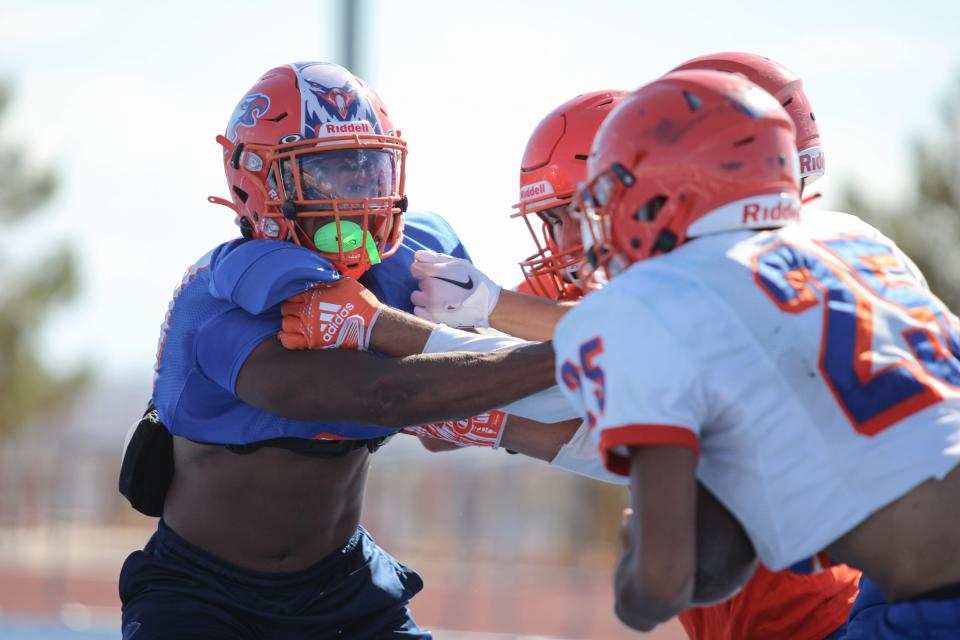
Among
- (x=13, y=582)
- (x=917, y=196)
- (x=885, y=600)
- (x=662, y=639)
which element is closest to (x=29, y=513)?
(x=13, y=582)

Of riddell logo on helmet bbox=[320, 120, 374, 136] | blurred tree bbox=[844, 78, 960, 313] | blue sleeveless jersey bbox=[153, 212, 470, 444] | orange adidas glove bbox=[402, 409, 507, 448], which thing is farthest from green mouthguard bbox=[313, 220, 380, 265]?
blurred tree bbox=[844, 78, 960, 313]

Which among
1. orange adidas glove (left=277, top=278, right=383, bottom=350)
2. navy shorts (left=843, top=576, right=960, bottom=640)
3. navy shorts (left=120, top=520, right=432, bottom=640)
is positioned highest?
orange adidas glove (left=277, top=278, right=383, bottom=350)

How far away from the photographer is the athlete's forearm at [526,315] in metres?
3.67

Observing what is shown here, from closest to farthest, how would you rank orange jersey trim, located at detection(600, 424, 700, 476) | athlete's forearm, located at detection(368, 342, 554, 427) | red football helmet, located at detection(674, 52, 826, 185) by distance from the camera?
orange jersey trim, located at detection(600, 424, 700, 476) < athlete's forearm, located at detection(368, 342, 554, 427) < red football helmet, located at detection(674, 52, 826, 185)

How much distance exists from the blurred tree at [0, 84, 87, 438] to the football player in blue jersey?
728 inches

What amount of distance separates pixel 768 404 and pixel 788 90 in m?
1.77

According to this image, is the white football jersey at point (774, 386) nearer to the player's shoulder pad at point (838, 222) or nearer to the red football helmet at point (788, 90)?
the player's shoulder pad at point (838, 222)

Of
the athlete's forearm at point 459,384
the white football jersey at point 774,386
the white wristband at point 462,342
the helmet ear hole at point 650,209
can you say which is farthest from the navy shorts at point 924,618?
the white wristband at point 462,342

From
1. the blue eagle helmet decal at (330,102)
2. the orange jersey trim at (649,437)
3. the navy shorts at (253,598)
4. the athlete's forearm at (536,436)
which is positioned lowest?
the navy shorts at (253,598)

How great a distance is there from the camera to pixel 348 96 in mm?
3799

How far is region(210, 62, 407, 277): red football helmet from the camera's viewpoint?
3.59m

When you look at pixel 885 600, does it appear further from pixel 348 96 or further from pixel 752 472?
pixel 348 96

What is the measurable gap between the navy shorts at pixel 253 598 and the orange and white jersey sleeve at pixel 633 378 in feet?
5.15

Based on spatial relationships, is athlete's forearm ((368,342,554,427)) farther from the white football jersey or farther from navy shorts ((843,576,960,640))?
navy shorts ((843,576,960,640))
